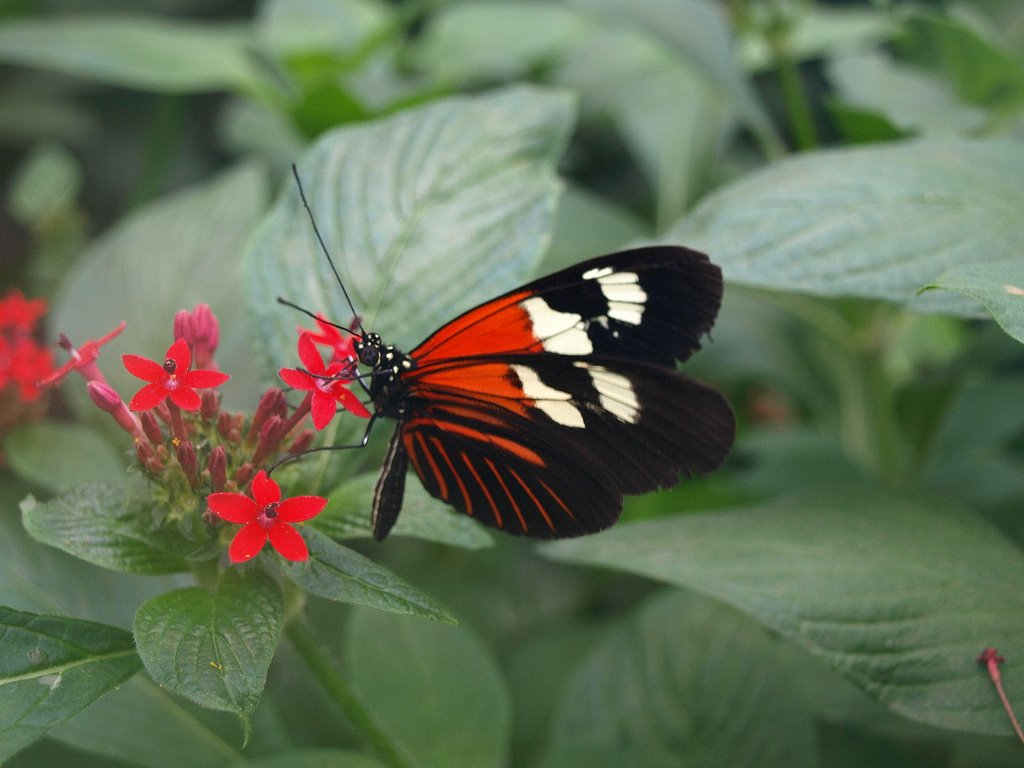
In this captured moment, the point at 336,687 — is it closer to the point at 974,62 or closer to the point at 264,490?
the point at 264,490

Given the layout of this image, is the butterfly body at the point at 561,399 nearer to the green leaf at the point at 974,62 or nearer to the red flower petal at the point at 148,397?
the red flower petal at the point at 148,397

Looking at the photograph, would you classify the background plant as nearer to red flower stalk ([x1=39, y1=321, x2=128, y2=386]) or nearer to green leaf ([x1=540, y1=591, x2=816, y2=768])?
green leaf ([x1=540, y1=591, x2=816, y2=768])

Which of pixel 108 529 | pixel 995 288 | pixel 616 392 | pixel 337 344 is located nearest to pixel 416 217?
pixel 337 344

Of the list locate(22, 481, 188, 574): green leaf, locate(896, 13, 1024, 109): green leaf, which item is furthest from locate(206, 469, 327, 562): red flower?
locate(896, 13, 1024, 109): green leaf

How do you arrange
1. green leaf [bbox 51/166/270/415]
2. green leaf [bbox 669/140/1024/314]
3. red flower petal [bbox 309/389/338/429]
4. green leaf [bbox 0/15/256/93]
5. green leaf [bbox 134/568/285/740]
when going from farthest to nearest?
green leaf [bbox 0/15/256/93], green leaf [bbox 51/166/270/415], green leaf [bbox 669/140/1024/314], red flower petal [bbox 309/389/338/429], green leaf [bbox 134/568/285/740]

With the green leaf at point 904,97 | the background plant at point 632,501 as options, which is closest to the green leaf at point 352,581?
the background plant at point 632,501

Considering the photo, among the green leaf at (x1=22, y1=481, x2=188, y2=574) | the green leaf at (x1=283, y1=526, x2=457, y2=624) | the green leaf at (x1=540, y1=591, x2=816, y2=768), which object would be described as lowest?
the green leaf at (x1=540, y1=591, x2=816, y2=768)

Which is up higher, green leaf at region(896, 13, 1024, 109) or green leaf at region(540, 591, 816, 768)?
green leaf at region(896, 13, 1024, 109)

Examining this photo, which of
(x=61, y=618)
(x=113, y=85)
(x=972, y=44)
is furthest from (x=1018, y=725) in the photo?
(x=113, y=85)

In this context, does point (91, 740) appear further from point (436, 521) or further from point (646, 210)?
point (646, 210)
